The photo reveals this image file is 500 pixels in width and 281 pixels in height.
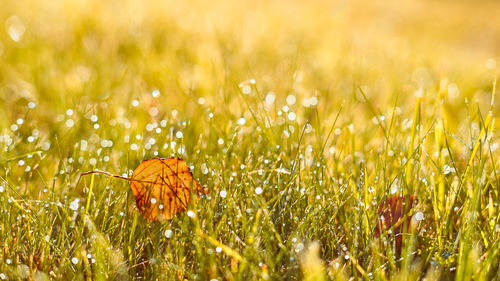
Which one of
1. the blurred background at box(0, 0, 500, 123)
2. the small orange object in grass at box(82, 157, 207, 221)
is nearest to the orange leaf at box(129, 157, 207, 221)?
the small orange object in grass at box(82, 157, 207, 221)

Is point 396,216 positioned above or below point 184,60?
below

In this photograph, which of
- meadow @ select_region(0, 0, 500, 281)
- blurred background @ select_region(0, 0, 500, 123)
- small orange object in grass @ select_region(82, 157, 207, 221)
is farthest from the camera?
blurred background @ select_region(0, 0, 500, 123)

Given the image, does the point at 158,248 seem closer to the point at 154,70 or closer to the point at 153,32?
the point at 154,70

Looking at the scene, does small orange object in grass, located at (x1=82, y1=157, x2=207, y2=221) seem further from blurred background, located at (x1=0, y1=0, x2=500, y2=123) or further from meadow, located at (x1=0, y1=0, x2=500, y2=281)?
blurred background, located at (x1=0, y1=0, x2=500, y2=123)

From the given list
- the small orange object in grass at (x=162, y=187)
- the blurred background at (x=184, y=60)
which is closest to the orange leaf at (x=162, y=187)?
the small orange object in grass at (x=162, y=187)

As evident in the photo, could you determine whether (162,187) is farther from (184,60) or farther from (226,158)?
(184,60)

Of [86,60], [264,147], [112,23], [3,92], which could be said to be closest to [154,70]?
[86,60]

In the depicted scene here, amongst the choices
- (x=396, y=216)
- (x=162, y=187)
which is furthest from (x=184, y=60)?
(x=396, y=216)
